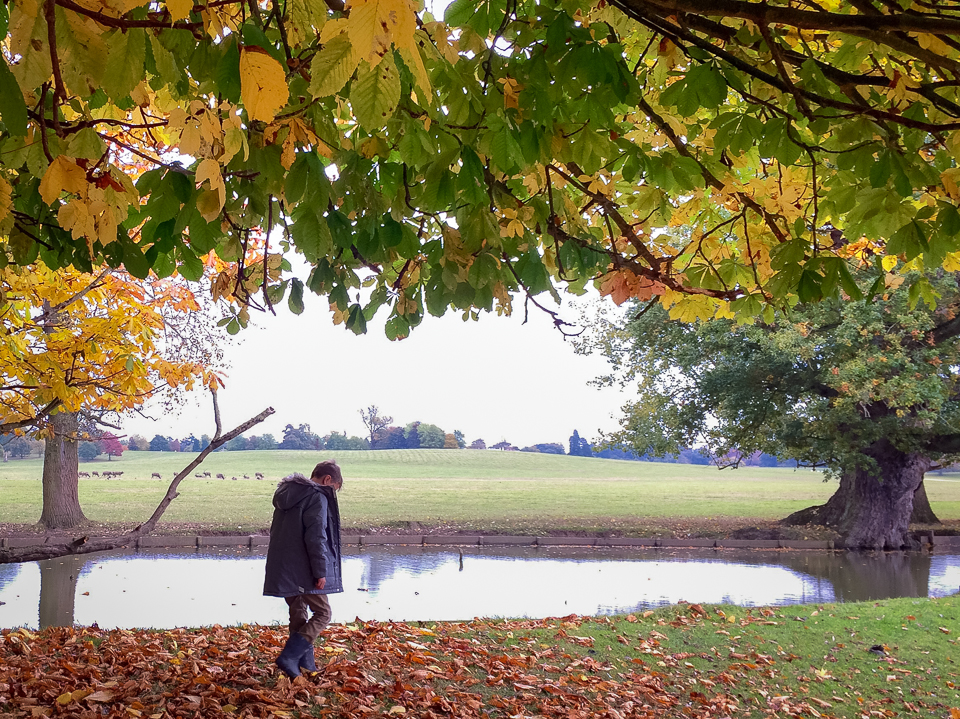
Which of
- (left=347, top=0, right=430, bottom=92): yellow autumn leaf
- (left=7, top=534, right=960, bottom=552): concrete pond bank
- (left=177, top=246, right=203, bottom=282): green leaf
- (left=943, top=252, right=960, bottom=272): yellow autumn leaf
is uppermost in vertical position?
(left=943, top=252, right=960, bottom=272): yellow autumn leaf

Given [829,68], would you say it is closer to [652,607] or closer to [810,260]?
[810,260]

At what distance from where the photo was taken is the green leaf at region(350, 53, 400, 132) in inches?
67.4

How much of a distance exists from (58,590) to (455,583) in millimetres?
5469

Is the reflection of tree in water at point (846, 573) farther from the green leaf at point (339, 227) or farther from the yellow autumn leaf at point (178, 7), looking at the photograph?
the yellow autumn leaf at point (178, 7)

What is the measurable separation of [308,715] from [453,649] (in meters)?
1.88

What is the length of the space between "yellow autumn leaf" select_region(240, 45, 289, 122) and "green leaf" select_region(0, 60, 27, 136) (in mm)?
625

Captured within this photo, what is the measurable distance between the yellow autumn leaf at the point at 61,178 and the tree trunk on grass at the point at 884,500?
62.2 feet

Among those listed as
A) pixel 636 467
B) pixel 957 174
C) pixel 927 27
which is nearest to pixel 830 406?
pixel 957 174

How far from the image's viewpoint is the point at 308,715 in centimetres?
466

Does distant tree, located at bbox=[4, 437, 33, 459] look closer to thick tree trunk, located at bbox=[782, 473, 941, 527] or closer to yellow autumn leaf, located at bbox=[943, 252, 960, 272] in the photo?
thick tree trunk, located at bbox=[782, 473, 941, 527]

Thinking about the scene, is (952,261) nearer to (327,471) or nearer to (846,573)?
(327,471)

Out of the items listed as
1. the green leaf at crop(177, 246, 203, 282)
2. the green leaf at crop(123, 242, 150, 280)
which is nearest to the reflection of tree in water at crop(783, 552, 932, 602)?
the green leaf at crop(177, 246, 203, 282)

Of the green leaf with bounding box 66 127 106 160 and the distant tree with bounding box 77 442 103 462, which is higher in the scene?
the green leaf with bounding box 66 127 106 160

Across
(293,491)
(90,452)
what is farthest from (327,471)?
(90,452)
